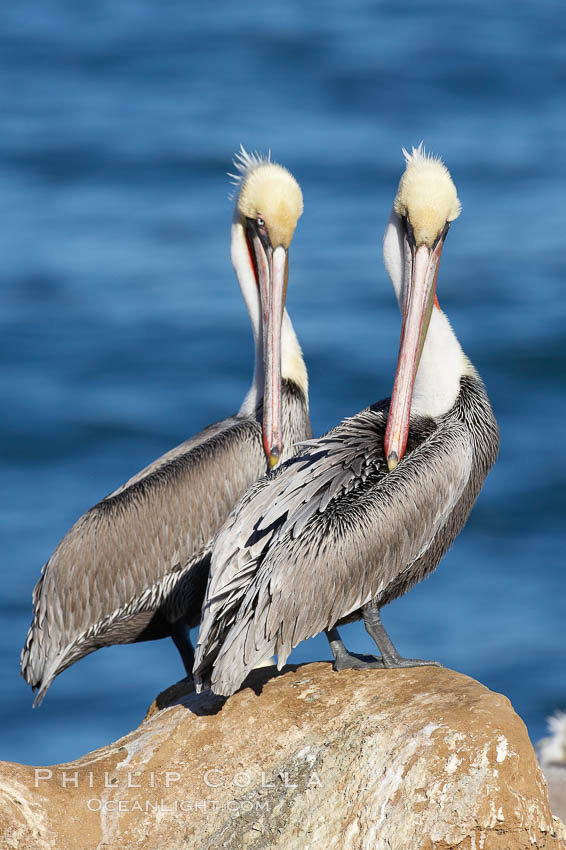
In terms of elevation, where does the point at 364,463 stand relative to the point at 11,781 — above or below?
above

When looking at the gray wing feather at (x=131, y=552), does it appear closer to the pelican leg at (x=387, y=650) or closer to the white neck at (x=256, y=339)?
the white neck at (x=256, y=339)

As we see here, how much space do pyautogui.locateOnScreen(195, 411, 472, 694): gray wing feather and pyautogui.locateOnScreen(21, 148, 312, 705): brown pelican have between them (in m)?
1.29

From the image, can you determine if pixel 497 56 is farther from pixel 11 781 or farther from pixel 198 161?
pixel 11 781

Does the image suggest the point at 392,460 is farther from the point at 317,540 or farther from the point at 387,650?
the point at 387,650

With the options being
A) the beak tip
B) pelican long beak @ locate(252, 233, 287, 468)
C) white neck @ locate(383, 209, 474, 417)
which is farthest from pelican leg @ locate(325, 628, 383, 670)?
pelican long beak @ locate(252, 233, 287, 468)

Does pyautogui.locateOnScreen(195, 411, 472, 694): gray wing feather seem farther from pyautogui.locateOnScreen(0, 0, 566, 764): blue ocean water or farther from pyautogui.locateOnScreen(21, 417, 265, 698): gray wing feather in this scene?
pyautogui.locateOnScreen(0, 0, 566, 764): blue ocean water

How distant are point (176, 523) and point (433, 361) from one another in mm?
1873

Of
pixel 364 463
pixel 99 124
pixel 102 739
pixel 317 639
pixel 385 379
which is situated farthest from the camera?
pixel 99 124

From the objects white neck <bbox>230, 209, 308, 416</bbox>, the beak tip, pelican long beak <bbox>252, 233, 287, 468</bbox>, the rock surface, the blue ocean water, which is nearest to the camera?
the rock surface

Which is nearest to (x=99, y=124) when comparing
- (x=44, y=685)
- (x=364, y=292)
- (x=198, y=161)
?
(x=198, y=161)

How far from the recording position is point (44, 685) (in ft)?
25.3

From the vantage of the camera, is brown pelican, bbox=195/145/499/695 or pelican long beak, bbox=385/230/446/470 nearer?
brown pelican, bbox=195/145/499/695

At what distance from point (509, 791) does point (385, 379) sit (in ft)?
48.9

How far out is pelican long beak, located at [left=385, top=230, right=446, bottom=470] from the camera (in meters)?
6.37
